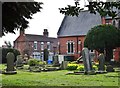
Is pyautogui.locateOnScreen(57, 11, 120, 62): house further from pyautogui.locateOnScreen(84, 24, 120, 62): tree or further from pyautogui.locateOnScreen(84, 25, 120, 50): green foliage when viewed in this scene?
pyautogui.locateOnScreen(84, 25, 120, 50): green foliage

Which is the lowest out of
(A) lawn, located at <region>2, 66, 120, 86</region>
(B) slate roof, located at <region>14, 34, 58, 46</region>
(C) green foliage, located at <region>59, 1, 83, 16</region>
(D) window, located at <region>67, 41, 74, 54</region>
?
(A) lawn, located at <region>2, 66, 120, 86</region>

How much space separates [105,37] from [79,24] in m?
18.6

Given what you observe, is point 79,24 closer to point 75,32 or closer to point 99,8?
point 75,32

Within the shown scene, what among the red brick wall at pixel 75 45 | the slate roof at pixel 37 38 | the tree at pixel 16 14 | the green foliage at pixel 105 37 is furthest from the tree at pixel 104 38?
the slate roof at pixel 37 38

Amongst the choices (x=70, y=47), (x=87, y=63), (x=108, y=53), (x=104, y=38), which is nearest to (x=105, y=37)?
(x=104, y=38)

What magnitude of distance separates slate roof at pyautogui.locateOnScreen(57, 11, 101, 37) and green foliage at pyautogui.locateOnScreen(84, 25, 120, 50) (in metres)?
14.7

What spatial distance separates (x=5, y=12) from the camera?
12969 mm

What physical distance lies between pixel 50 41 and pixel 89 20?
2134 cm

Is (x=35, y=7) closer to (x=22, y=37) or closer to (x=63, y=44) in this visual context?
(x=63, y=44)

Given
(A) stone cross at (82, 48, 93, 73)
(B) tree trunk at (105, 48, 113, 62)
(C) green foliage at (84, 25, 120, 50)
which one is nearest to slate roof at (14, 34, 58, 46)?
(B) tree trunk at (105, 48, 113, 62)

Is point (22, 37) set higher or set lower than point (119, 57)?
higher

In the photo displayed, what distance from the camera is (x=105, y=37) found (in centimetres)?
4544

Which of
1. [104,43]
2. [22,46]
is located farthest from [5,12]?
[22,46]

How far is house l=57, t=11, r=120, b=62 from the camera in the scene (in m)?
61.9
